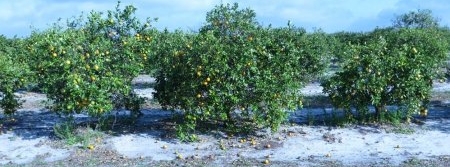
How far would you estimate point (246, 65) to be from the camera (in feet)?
28.6

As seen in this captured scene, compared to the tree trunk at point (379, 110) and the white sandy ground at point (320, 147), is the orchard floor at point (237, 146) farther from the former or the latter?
the tree trunk at point (379, 110)

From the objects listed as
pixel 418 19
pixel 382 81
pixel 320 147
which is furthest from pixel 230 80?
pixel 418 19

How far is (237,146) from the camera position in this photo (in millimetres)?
8797

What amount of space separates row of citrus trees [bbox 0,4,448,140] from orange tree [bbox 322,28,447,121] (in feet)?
0.05

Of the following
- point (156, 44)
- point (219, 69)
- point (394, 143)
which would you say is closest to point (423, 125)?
point (394, 143)

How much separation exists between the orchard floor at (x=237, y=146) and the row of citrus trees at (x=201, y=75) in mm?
318

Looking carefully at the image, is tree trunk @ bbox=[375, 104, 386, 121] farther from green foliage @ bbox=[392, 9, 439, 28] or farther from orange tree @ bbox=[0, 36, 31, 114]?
green foliage @ bbox=[392, 9, 439, 28]

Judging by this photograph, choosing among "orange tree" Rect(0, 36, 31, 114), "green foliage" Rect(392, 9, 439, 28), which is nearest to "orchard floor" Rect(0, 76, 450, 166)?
"orange tree" Rect(0, 36, 31, 114)

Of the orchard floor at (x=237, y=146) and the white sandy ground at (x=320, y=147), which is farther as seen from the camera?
the white sandy ground at (x=320, y=147)

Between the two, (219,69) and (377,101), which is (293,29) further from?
(219,69)

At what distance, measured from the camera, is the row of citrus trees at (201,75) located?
8.60 m

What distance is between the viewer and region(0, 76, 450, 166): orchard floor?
8.02m

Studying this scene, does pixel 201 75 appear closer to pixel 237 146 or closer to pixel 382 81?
pixel 237 146

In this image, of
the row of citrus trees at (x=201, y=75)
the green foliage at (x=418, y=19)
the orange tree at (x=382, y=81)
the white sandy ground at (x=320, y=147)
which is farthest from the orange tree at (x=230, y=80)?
the green foliage at (x=418, y=19)
